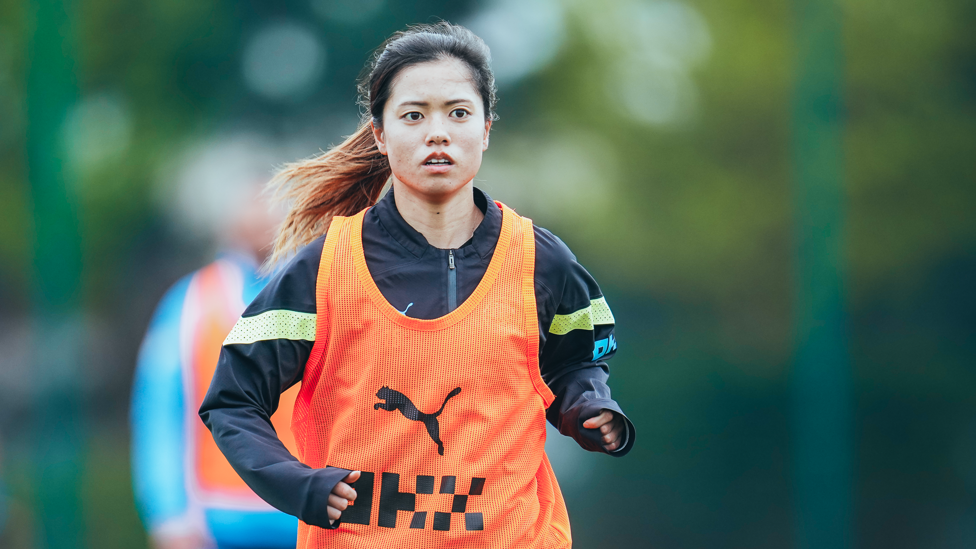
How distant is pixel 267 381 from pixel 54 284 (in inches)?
114

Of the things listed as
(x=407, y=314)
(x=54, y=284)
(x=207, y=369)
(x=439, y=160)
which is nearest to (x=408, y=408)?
(x=407, y=314)

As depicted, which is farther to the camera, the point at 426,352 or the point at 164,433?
the point at 164,433

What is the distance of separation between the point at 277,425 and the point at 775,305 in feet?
8.82

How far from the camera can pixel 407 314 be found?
1.48 m

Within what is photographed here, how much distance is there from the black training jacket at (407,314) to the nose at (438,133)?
0.15m

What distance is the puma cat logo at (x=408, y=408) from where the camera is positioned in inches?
57.4

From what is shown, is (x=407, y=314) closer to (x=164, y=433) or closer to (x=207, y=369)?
(x=207, y=369)

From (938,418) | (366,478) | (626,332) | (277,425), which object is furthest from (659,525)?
(366,478)

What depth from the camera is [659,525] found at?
429 centimetres

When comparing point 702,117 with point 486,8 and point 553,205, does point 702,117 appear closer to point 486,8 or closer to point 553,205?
point 553,205

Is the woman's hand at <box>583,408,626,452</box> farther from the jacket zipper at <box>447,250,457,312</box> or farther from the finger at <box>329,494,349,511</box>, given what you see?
the finger at <box>329,494,349,511</box>

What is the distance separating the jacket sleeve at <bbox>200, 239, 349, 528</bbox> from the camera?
131 cm

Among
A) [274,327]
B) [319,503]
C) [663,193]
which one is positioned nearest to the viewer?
[319,503]

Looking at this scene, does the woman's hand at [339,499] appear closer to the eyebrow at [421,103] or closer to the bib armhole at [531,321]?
the bib armhole at [531,321]
